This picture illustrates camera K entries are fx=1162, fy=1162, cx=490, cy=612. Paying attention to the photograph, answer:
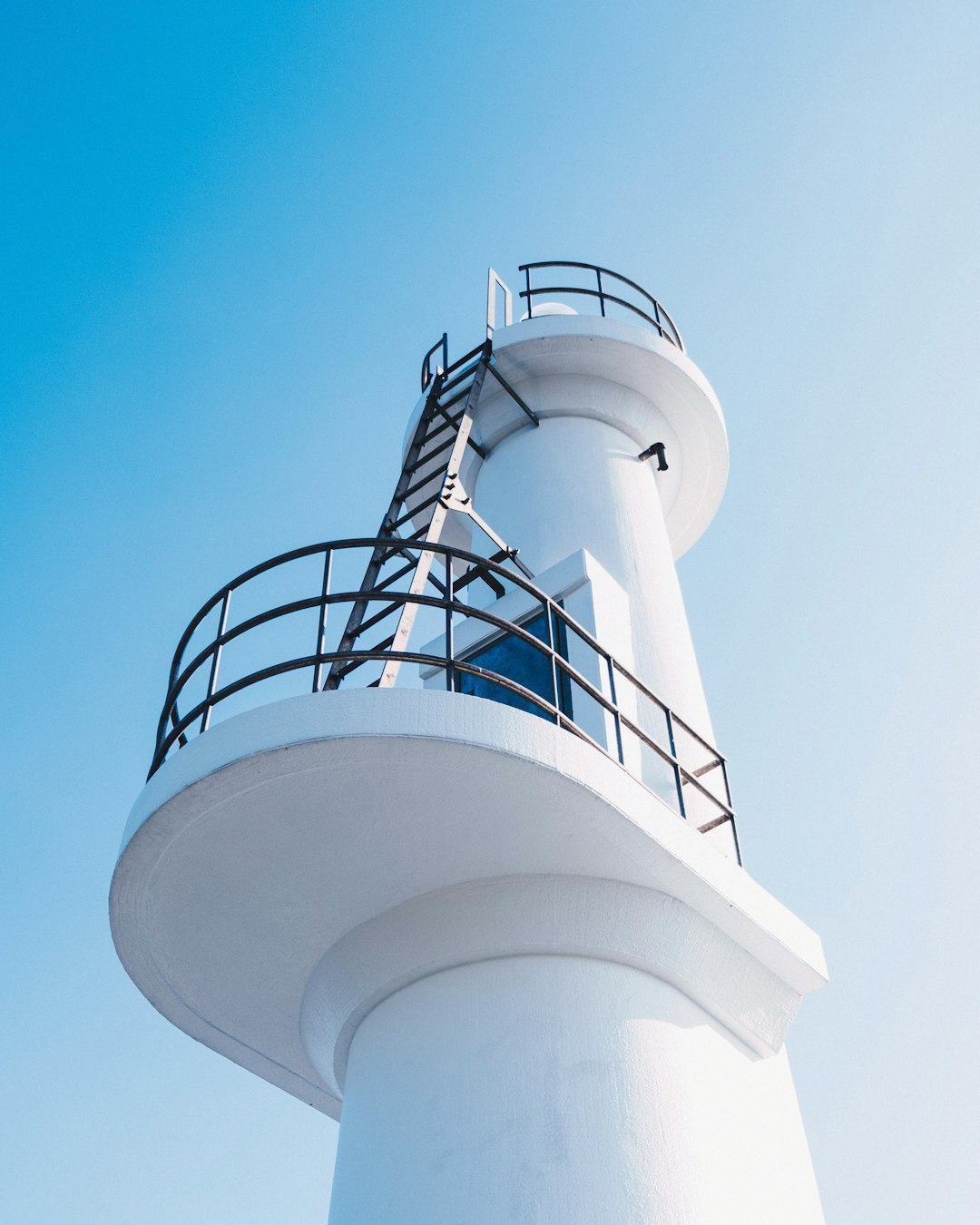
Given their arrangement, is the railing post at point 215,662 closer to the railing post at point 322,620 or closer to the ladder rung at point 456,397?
the railing post at point 322,620

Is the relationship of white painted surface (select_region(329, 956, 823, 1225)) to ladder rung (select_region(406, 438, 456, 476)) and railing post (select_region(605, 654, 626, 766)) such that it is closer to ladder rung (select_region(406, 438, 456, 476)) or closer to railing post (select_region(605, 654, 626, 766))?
railing post (select_region(605, 654, 626, 766))

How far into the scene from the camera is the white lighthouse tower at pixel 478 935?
6379 millimetres

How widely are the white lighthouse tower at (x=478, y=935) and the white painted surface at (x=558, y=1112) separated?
1cm

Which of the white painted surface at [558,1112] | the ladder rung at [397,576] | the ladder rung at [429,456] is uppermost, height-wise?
the ladder rung at [429,456]

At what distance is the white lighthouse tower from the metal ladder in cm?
9

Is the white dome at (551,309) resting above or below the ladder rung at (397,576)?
above

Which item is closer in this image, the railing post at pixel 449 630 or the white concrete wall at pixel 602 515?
the railing post at pixel 449 630

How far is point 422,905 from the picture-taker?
740 cm

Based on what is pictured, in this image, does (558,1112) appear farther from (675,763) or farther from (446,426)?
(446,426)

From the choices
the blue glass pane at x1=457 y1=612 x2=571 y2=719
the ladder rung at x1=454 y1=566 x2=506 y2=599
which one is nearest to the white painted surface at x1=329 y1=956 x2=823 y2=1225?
the blue glass pane at x1=457 y1=612 x2=571 y2=719

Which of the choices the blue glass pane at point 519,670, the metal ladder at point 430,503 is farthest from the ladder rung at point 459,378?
the blue glass pane at point 519,670

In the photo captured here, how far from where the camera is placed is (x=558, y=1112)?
21.2ft

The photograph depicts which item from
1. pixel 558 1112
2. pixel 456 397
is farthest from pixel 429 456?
pixel 558 1112

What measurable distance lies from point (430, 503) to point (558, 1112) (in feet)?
19.4
